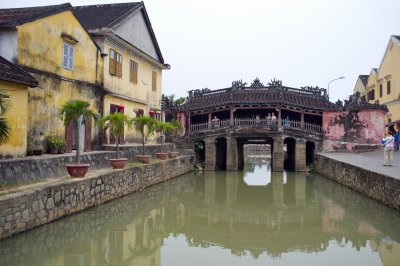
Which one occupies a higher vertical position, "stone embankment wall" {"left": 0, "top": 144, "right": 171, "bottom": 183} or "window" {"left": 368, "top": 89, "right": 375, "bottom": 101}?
"window" {"left": 368, "top": 89, "right": 375, "bottom": 101}

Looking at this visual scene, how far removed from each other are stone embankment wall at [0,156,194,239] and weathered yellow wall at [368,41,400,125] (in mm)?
22103

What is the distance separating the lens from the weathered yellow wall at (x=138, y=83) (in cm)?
1672

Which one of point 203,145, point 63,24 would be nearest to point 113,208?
point 63,24

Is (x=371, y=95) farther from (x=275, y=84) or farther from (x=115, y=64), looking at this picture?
(x=115, y=64)

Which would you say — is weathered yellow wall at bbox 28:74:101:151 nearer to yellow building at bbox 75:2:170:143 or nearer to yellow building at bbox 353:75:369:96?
yellow building at bbox 75:2:170:143

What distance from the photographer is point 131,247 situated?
8.10 m

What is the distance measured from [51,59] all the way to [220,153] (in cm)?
1693

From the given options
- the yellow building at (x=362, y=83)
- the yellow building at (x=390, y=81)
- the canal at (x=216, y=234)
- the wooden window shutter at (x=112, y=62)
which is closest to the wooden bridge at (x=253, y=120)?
the yellow building at (x=390, y=81)

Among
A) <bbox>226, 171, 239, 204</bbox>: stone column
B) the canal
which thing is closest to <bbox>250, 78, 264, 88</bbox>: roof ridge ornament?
<bbox>226, 171, 239, 204</bbox>: stone column

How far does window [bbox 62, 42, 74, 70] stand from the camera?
13625 mm

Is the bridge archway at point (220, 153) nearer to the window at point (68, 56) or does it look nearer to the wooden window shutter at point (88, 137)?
the wooden window shutter at point (88, 137)

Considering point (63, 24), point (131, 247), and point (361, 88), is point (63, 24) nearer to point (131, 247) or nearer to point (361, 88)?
point (131, 247)

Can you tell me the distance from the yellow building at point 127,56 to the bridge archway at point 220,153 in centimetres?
591

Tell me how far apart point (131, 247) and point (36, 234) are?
1885mm
